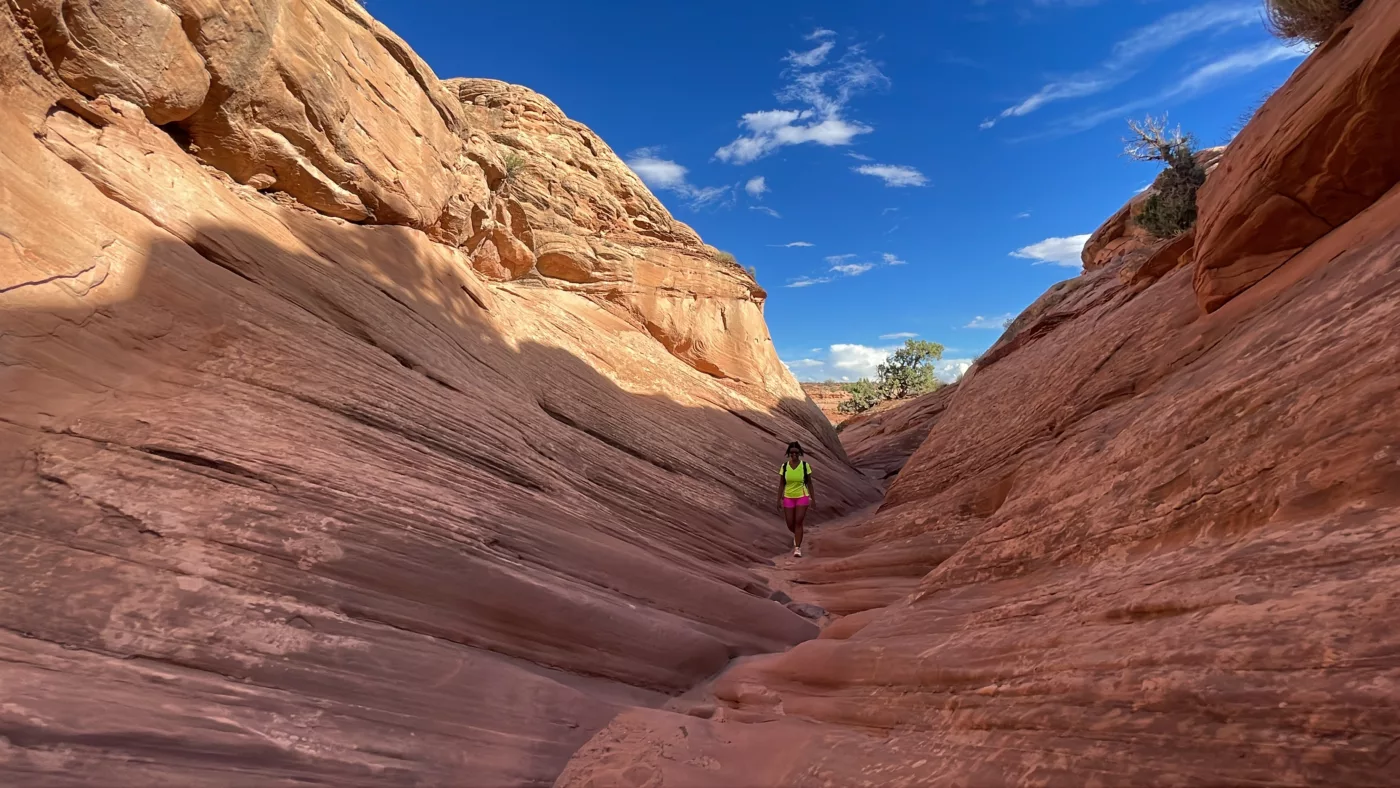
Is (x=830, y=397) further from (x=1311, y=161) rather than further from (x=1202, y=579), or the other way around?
(x=1202, y=579)

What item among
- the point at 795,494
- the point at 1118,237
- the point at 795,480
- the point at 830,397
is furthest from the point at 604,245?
the point at 830,397

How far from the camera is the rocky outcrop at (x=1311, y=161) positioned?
224 inches

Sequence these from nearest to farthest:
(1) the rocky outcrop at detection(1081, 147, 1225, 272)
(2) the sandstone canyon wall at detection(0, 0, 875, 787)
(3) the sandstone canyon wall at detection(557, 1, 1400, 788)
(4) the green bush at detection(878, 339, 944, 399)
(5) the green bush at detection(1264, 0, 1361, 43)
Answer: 1. (3) the sandstone canyon wall at detection(557, 1, 1400, 788)
2. (2) the sandstone canyon wall at detection(0, 0, 875, 787)
3. (5) the green bush at detection(1264, 0, 1361, 43)
4. (1) the rocky outcrop at detection(1081, 147, 1225, 272)
5. (4) the green bush at detection(878, 339, 944, 399)

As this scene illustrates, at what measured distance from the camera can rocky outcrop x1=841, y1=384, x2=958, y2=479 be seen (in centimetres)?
2350

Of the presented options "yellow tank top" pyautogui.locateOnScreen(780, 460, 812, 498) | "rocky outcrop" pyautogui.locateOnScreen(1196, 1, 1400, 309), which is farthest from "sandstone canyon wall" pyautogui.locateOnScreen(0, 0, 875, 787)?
"rocky outcrop" pyautogui.locateOnScreen(1196, 1, 1400, 309)

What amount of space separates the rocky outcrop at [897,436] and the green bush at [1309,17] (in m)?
14.8

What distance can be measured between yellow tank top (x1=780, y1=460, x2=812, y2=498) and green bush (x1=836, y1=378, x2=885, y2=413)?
3549 centimetres

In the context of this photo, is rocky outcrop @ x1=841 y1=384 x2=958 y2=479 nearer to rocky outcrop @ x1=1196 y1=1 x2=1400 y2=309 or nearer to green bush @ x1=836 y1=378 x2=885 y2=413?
rocky outcrop @ x1=1196 y1=1 x2=1400 y2=309

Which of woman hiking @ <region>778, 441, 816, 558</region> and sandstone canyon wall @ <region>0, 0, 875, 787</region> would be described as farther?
woman hiking @ <region>778, 441, 816, 558</region>

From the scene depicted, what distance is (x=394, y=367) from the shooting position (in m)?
8.16

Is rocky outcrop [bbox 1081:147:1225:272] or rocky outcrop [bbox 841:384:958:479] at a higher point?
rocky outcrop [bbox 1081:147:1225:272]

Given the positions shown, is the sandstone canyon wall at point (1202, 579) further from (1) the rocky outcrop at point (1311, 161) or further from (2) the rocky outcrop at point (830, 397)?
(2) the rocky outcrop at point (830, 397)

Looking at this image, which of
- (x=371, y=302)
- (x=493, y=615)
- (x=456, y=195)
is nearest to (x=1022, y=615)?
(x=493, y=615)

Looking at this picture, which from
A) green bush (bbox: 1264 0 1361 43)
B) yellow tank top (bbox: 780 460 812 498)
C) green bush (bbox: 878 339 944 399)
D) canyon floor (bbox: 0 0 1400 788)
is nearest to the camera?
canyon floor (bbox: 0 0 1400 788)
